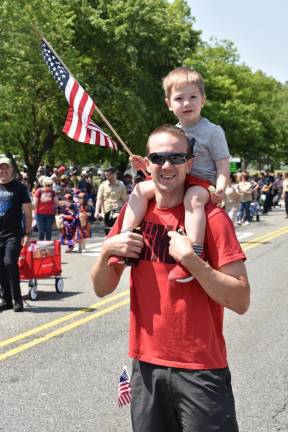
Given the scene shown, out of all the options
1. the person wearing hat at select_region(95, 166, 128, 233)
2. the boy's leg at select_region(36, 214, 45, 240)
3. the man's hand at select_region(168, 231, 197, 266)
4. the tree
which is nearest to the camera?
the man's hand at select_region(168, 231, 197, 266)

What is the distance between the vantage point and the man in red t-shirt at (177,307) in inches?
110

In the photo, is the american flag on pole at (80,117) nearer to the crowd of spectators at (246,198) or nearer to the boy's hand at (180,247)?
the boy's hand at (180,247)

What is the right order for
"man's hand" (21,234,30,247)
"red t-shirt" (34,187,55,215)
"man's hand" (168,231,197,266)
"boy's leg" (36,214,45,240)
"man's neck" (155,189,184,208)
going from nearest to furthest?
1. "man's hand" (168,231,197,266)
2. "man's neck" (155,189,184,208)
3. "man's hand" (21,234,30,247)
4. "red t-shirt" (34,187,55,215)
5. "boy's leg" (36,214,45,240)

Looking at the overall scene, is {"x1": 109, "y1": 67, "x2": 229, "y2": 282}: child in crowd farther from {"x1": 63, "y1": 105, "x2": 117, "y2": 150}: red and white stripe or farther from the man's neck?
{"x1": 63, "y1": 105, "x2": 117, "y2": 150}: red and white stripe

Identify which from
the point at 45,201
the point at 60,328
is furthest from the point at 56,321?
the point at 45,201

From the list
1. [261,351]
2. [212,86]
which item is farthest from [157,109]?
[261,351]

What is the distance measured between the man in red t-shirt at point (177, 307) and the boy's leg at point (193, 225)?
4cm

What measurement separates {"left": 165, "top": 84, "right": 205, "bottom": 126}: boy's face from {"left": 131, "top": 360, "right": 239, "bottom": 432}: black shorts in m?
1.33

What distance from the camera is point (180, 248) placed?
2730 millimetres

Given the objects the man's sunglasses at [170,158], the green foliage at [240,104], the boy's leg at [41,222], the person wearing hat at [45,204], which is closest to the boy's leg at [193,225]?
the man's sunglasses at [170,158]

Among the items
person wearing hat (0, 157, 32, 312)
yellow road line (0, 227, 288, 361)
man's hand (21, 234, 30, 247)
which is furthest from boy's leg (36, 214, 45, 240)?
person wearing hat (0, 157, 32, 312)

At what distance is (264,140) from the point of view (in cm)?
6569

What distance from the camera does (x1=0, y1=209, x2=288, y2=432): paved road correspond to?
5160 mm

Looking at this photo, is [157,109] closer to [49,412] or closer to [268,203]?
[268,203]
